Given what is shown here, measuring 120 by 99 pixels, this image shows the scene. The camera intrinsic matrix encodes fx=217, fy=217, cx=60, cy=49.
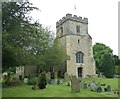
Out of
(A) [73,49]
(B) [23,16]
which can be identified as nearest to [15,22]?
(B) [23,16]

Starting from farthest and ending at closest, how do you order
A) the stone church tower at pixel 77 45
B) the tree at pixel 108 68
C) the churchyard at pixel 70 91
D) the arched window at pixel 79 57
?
1. the tree at pixel 108 68
2. the arched window at pixel 79 57
3. the stone church tower at pixel 77 45
4. the churchyard at pixel 70 91

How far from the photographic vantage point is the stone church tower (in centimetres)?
4091

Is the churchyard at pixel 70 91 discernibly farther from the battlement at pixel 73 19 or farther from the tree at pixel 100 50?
the tree at pixel 100 50

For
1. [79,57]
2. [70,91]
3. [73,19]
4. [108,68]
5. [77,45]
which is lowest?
[70,91]

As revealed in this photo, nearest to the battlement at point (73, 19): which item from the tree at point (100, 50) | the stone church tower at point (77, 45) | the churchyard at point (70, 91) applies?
the stone church tower at point (77, 45)

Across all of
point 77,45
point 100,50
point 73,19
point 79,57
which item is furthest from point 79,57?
point 100,50

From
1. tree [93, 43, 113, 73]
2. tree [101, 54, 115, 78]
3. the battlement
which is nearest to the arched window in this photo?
tree [101, 54, 115, 78]

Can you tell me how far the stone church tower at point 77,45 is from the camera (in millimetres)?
40906

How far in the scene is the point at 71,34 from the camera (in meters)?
41.8

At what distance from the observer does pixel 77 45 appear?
42.1 meters

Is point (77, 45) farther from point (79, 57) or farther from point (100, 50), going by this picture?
point (100, 50)

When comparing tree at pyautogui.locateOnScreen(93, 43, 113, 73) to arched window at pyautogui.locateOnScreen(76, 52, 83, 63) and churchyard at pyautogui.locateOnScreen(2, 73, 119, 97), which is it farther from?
churchyard at pyautogui.locateOnScreen(2, 73, 119, 97)

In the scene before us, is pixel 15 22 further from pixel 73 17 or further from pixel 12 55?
pixel 73 17

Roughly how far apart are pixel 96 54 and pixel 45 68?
2695cm
